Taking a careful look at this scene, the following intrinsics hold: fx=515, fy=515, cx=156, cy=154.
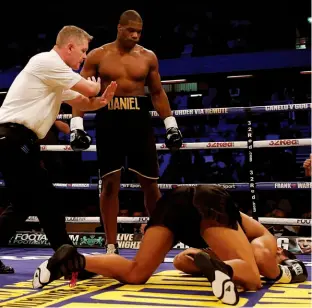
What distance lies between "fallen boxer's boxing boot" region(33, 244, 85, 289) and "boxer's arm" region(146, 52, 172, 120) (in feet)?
4.45

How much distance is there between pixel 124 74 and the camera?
277 centimetres

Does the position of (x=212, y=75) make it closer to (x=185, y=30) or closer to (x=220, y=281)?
(x=185, y=30)

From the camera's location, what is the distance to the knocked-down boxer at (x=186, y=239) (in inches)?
71.2

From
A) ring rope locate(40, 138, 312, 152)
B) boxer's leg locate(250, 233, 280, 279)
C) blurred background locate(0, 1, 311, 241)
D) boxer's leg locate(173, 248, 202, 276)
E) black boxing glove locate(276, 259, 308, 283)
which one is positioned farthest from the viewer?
blurred background locate(0, 1, 311, 241)

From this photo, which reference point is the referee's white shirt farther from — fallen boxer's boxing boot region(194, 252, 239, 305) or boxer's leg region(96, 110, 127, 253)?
fallen boxer's boxing boot region(194, 252, 239, 305)

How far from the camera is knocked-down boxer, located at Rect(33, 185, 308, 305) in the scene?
181 centimetres

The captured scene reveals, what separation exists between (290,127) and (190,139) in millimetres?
1442

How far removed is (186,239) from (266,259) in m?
0.33

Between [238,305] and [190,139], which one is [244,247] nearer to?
[238,305]

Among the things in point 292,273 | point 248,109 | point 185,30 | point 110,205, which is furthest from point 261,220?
point 185,30

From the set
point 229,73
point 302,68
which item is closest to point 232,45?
point 229,73

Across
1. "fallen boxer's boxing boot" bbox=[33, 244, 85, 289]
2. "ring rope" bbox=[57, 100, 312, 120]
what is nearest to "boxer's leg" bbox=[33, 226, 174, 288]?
"fallen boxer's boxing boot" bbox=[33, 244, 85, 289]

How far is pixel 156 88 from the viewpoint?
2.91m

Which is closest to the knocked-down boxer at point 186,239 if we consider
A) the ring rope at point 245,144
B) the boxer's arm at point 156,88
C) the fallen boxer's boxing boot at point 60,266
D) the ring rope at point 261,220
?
the fallen boxer's boxing boot at point 60,266
